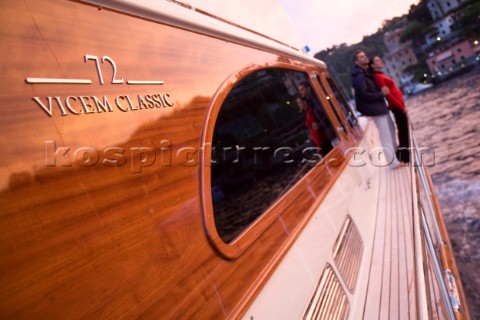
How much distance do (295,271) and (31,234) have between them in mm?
1126

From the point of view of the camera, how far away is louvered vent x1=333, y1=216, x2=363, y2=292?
188cm

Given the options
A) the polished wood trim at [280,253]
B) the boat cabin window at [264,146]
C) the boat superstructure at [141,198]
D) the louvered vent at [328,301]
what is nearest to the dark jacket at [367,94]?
the boat cabin window at [264,146]

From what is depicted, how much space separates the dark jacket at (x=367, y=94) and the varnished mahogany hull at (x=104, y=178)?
11.4ft

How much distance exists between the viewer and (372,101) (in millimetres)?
4301

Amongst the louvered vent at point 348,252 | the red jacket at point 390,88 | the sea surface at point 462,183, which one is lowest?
the sea surface at point 462,183

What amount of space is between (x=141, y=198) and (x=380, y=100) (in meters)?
4.19

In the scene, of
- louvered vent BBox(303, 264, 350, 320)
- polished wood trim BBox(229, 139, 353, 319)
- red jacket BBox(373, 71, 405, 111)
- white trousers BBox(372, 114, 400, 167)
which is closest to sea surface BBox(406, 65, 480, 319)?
white trousers BBox(372, 114, 400, 167)

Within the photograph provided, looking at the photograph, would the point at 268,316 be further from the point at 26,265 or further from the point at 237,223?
the point at 237,223

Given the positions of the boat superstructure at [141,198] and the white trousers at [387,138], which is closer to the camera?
the boat superstructure at [141,198]

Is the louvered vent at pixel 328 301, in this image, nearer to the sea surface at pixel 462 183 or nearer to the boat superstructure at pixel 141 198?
the boat superstructure at pixel 141 198

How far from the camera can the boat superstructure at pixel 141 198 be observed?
0.69m

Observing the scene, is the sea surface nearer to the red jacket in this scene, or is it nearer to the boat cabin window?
the red jacket

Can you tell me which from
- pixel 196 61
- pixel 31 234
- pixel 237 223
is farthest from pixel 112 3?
pixel 237 223

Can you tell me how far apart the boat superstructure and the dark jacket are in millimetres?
2495
